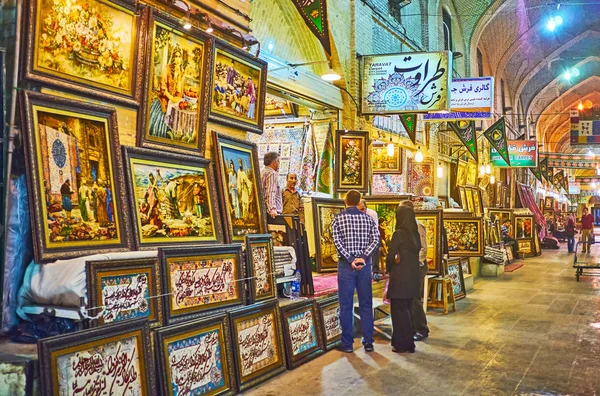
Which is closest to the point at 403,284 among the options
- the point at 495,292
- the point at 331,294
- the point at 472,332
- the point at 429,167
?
the point at 331,294

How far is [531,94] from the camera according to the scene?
3772cm

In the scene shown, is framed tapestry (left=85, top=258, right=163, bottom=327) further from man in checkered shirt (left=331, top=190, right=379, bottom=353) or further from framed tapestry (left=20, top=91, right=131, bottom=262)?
man in checkered shirt (left=331, top=190, right=379, bottom=353)

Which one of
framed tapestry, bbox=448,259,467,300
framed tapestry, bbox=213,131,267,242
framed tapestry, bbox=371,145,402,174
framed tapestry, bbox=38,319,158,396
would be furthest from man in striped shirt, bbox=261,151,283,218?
framed tapestry, bbox=371,145,402,174

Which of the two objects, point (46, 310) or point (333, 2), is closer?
point (46, 310)

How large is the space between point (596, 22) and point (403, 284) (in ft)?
92.5

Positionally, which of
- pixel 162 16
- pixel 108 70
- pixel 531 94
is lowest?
pixel 108 70

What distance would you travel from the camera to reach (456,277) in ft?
37.2

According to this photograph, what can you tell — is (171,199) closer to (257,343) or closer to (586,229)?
(257,343)

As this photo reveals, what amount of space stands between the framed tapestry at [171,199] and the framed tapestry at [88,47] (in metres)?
0.59

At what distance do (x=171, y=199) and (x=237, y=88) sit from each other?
1716 mm

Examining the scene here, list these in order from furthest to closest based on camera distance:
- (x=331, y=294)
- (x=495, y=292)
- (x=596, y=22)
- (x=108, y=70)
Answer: (x=596, y=22) < (x=495, y=292) < (x=331, y=294) < (x=108, y=70)

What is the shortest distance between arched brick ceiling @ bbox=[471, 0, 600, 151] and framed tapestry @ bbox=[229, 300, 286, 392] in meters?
19.6

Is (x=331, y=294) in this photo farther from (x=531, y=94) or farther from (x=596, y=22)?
(x=531, y=94)

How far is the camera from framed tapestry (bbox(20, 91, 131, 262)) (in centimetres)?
432
